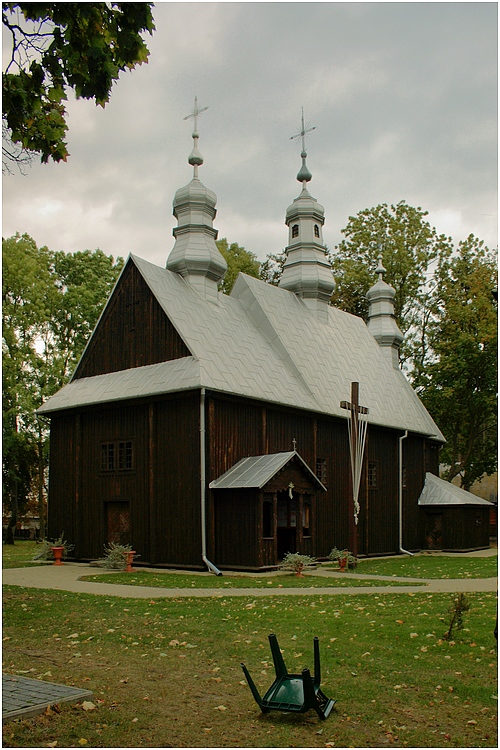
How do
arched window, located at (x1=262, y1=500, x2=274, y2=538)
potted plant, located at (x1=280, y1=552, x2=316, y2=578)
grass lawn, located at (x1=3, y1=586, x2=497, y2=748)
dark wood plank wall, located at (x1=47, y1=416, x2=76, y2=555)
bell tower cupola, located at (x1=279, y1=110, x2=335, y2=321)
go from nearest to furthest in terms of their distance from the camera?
grass lawn, located at (x1=3, y1=586, x2=497, y2=748)
potted plant, located at (x1=280, y1=552, x2=316, y2=578)
arched window, located at (x1=262, y1=500, x2=274, y2=538)
dark wood plank wall, located at (x1=47, y1=416, x2=76, y2=555)
bell tower cupola, located at (x1=279, y1=110, x2=335, y2=321)

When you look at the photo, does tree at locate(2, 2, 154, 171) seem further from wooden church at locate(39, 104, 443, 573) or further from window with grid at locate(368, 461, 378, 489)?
window with grid at locate(368, 461, 378, 489)

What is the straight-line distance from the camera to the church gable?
2178 cm

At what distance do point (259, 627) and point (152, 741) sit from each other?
179 inches

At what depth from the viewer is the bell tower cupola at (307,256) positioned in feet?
98.7

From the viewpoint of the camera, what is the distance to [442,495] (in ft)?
104

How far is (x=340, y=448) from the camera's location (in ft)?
83.6

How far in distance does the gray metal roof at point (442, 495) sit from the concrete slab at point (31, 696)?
2672 centimetres

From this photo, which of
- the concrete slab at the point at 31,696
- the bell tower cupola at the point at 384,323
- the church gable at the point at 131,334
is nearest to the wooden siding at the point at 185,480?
the church gable at the point at 131,334

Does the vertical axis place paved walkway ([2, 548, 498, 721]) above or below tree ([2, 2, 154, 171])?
below

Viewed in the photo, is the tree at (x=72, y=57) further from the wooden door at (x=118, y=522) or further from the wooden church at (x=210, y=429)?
the wooden door at (x=118, y=522)

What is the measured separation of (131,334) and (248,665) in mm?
15894

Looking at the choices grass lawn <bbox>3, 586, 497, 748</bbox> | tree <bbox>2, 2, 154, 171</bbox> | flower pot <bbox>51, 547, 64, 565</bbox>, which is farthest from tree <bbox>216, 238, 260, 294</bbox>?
tree <bbox>2, 2, 154, 171</bbox>

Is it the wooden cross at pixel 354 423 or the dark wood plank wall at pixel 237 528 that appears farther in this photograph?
the wooden cross at pixel 354 423

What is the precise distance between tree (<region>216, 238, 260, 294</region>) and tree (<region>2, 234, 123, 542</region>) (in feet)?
20.0
